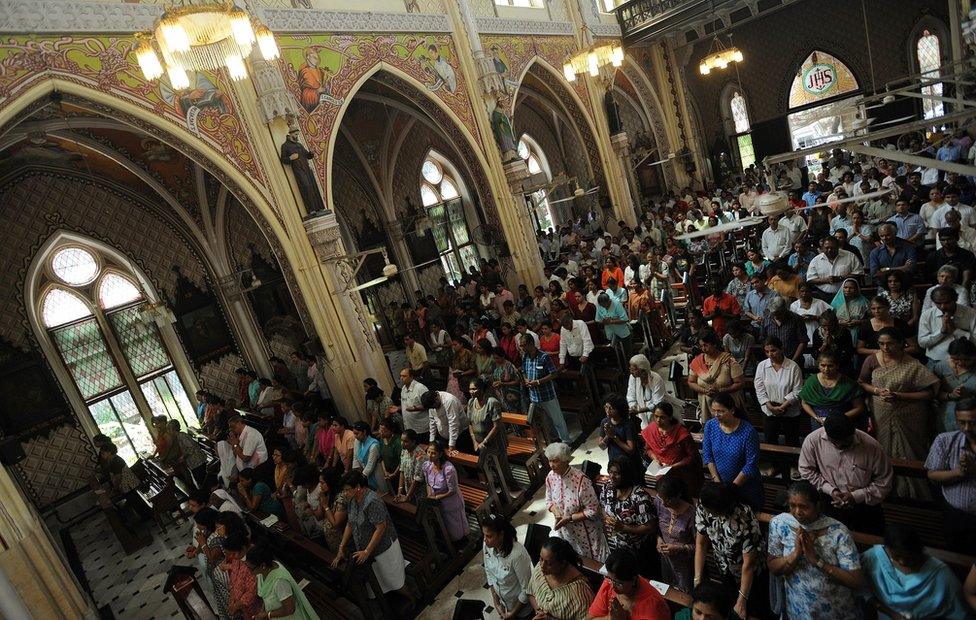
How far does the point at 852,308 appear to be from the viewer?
568 cm

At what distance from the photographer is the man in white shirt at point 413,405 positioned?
6785 mm

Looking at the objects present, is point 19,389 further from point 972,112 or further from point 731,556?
point 972,112

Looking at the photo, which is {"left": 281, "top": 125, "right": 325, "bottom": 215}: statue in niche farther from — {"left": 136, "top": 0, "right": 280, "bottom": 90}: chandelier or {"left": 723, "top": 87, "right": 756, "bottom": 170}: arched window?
{"left": 723, "top": 87, "right": 756, "bottom": 170}: arched window

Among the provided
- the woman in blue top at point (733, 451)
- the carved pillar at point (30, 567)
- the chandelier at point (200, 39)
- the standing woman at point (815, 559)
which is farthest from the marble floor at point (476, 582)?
the chandelier at point (200, 39)

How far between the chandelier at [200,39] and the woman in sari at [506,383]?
4.29 metres

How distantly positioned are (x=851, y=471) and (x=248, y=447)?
21.2 feet

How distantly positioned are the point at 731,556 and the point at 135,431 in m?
12.5

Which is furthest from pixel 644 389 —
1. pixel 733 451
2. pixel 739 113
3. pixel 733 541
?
pixel 739 113

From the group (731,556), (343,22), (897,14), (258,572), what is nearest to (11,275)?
(343,22)

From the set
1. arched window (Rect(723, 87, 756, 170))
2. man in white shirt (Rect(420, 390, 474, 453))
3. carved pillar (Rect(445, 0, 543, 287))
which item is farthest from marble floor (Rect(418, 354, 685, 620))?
arched window (Rect(723, 87, 756, 170))

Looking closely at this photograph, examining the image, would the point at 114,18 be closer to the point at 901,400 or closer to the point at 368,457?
the point at 368,457

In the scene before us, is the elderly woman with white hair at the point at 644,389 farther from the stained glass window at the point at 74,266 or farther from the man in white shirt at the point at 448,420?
the stained glass window at the point at 74,266

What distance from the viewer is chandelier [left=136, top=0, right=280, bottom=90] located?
5.06 m

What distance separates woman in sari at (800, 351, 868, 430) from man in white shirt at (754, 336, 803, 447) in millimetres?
213
